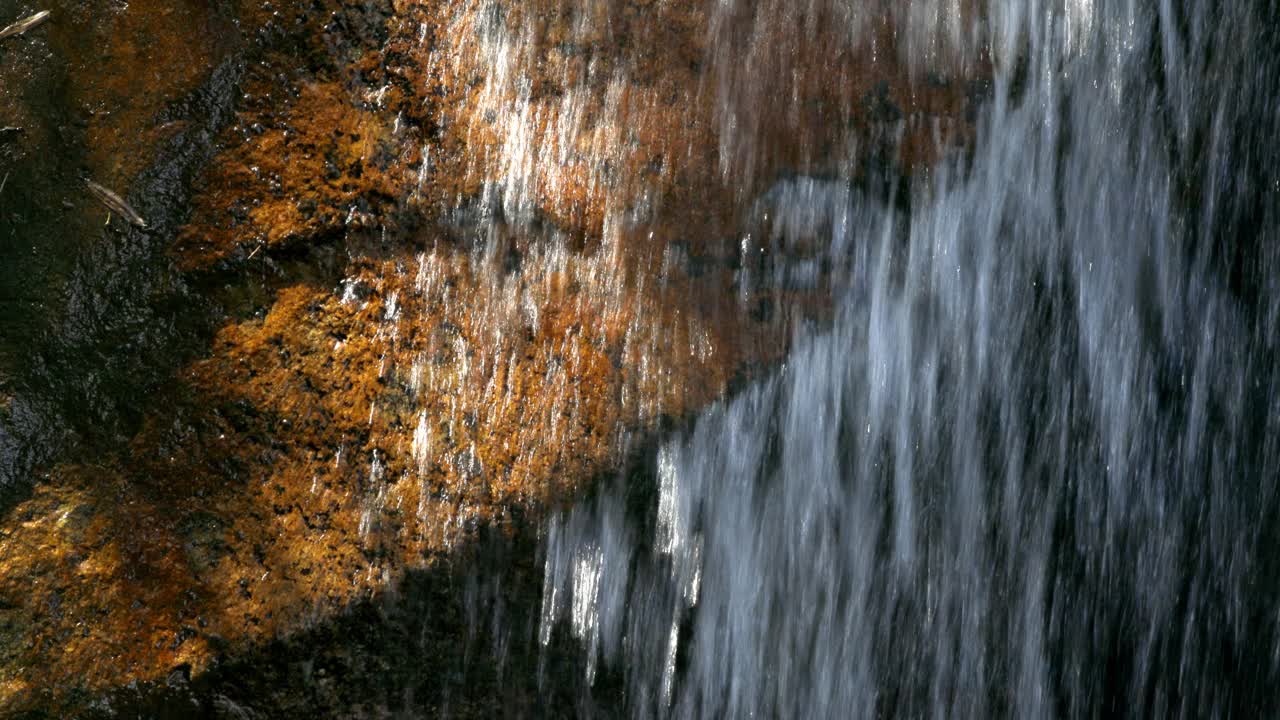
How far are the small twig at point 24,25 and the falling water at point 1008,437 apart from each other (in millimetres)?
1409

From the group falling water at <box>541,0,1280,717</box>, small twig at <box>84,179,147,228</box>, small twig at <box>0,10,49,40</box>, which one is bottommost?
falling water at <box>541,0,1280,717</box>

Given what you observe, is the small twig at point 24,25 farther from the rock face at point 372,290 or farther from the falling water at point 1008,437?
the falling water at point 1008,437

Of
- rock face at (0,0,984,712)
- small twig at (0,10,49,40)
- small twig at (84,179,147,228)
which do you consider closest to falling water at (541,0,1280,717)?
rock face at (0,0,984,712)

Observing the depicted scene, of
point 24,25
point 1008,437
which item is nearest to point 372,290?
point 24,25

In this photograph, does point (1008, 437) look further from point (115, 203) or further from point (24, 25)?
point (24, 25)

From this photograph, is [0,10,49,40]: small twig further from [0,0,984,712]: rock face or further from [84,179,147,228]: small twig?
[84,179,147,228]: small twig

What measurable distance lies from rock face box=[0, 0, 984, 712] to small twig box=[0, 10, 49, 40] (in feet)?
0.13

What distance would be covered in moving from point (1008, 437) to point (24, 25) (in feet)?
8.10

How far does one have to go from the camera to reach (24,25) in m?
2.00

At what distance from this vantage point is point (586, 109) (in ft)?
6.91

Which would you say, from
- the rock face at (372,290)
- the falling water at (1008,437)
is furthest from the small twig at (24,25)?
the falling water at (1008,437)

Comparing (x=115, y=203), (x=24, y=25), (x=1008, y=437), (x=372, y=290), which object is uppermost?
(x=24, y=25)

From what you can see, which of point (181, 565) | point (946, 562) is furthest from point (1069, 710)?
point (181, 565)

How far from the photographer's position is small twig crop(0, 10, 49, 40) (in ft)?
6.52
